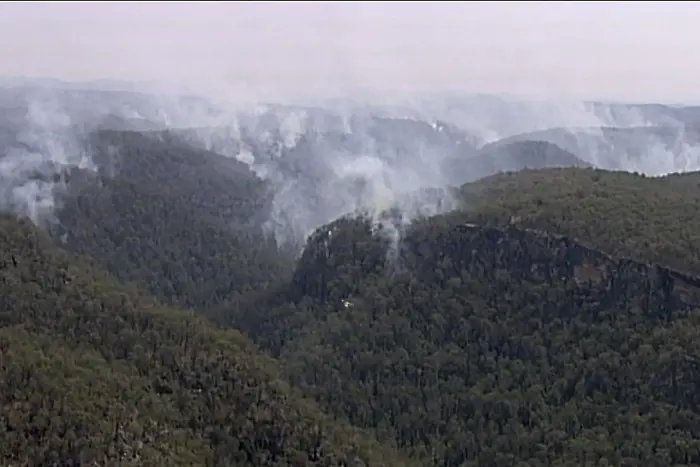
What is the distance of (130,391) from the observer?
7006 cm

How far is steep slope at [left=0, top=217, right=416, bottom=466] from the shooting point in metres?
62.7

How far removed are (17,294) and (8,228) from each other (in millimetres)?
15737

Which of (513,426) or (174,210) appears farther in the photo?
(174,210)

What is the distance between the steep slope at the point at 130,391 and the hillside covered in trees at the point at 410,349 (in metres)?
0.18

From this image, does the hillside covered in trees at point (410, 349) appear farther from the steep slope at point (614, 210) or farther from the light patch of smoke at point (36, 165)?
the light patch of smoke at point (36, 165)

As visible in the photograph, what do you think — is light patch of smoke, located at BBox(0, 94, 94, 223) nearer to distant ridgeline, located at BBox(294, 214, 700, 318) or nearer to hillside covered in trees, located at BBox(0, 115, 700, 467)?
hillside covered in trees, located at BBox(0, 115, 700, 467)

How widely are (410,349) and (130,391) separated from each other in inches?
1388

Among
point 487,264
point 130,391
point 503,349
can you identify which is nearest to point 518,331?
point 503,349

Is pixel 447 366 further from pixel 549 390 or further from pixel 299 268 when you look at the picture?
pixel 299 268

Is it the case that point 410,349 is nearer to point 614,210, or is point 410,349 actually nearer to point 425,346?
point 425,346

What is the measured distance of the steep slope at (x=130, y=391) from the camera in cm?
6266

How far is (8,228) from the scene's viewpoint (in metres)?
96.6

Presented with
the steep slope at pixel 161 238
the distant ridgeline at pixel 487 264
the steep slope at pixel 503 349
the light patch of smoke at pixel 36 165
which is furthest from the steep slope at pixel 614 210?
the light patch of smoke at pixel 36 165

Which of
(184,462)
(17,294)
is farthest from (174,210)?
(184,462)
